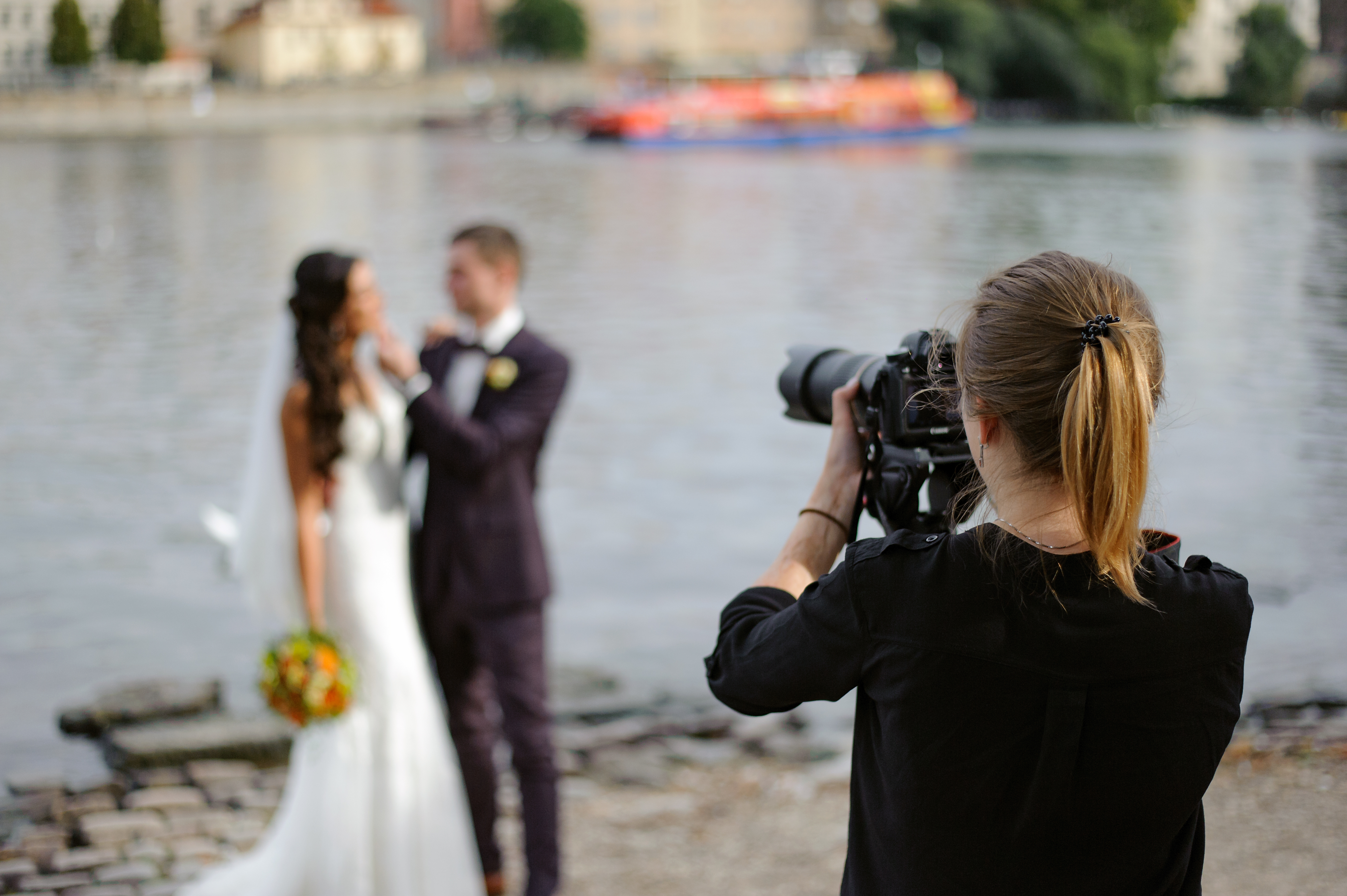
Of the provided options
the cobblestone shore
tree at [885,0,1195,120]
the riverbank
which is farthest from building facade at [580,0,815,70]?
the cobblestone shore

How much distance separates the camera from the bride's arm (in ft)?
10.8

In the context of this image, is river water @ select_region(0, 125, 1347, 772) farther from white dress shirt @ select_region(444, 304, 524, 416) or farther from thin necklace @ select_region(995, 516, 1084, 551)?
white dress shirt @ select_region(444, 304, 524, 416)

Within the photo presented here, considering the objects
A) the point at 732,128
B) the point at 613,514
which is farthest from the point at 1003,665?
the point at 732,128

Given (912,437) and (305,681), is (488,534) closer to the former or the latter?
(305,681)

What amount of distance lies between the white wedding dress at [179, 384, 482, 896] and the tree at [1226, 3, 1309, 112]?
8182 cm

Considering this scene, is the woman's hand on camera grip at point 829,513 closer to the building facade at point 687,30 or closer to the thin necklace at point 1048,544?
the thin necklace at point 1048,544

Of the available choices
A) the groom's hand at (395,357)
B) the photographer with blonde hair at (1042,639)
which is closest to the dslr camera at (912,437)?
the photographer with blonde hair at (1042,639)

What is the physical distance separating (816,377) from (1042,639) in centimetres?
53

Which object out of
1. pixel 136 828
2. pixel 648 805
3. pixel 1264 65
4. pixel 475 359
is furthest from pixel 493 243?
pixel 1264 65

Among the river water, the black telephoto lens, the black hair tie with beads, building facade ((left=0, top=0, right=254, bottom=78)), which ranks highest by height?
building facade ((left=0, top=0, right=254, bottom=78))

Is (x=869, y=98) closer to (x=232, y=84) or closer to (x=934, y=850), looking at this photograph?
(x=232, y=84)

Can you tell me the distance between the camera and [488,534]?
3.48 meters

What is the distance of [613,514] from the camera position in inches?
369

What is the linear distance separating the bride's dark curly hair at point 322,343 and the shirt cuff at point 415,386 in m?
0.14
